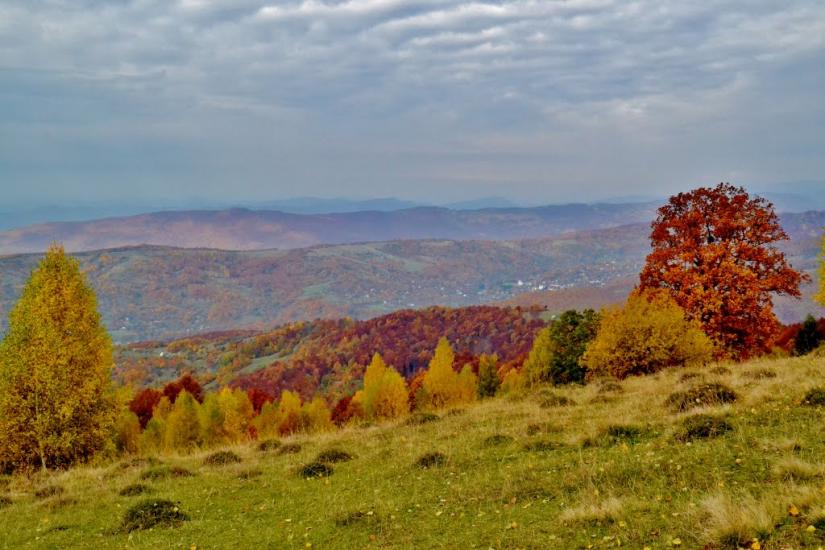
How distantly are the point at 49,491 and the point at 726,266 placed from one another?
4050 centimetres

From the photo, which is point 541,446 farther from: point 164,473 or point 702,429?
point 164,473

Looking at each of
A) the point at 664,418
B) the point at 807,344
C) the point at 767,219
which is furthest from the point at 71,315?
the point at 807,344

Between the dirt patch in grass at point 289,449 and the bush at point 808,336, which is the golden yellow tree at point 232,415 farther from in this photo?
the bush at point 808,336

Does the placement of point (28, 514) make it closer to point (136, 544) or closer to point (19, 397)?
point (136, 544)

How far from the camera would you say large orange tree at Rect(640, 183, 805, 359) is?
40688 mm

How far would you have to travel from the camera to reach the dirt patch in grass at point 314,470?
1956 centimetres

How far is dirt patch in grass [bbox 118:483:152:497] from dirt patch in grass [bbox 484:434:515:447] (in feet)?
38.2

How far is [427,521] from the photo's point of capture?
12.8 meters

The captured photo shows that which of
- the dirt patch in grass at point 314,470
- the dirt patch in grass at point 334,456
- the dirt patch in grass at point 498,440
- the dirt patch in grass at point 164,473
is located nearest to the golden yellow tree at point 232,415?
the dirt patch in grass at point 164,473

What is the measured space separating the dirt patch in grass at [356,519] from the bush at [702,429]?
810 cm

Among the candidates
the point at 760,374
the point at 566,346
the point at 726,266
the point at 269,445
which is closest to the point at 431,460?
the point at 269,445

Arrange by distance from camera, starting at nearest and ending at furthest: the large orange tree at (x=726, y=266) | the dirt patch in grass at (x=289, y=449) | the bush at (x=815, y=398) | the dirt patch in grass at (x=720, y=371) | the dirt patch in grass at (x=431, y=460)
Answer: the bush at (x=815, y=398), the dirt patch in grass at (x=431, y=460), the dirt patch in grass at (x=289, y=449), the dirt patch in grass at (x=720, y=371), the large orange tree at (x=726, y=266)

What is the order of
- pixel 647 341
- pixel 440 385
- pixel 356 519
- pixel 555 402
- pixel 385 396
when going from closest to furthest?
pixel 356 519 < pixel 555 402 < pixel 647 341 < pixel 385 396 < pixel 440 385

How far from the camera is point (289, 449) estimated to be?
25.2 meters
